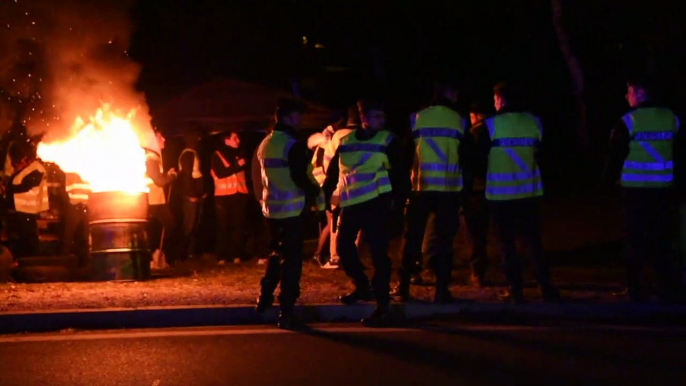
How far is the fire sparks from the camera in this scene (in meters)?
12.6

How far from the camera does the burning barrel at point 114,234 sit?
38.6 feet

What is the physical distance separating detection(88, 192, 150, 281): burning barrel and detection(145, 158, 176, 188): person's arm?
123 centimetres

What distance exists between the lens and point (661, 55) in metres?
17.0

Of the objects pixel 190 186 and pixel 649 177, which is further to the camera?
pixel 190 186

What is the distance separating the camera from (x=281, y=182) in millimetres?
8891

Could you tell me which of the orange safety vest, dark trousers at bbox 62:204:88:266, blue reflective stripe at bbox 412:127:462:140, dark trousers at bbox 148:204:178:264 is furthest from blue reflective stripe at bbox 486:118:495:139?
dark trousers at bbox 62:204:88:266

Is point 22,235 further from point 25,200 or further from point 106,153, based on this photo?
point 106,153

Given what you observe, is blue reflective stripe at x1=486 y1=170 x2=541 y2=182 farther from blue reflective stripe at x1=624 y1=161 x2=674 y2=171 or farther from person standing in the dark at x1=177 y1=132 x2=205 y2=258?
person standing in the dark at x1=177 y1=132 x2=205 y2=258

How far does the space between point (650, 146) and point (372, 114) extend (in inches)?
106

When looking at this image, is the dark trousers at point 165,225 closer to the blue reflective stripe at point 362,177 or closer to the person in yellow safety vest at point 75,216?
the person in yellow safety vest at point 75,216

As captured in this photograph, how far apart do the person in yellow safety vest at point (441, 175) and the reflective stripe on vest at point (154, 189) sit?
4.74 m

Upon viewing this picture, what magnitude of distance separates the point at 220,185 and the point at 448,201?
492 centimetres

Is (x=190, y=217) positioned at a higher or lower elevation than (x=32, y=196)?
lower

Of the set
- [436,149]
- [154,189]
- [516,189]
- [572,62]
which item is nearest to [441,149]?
[436,149]
